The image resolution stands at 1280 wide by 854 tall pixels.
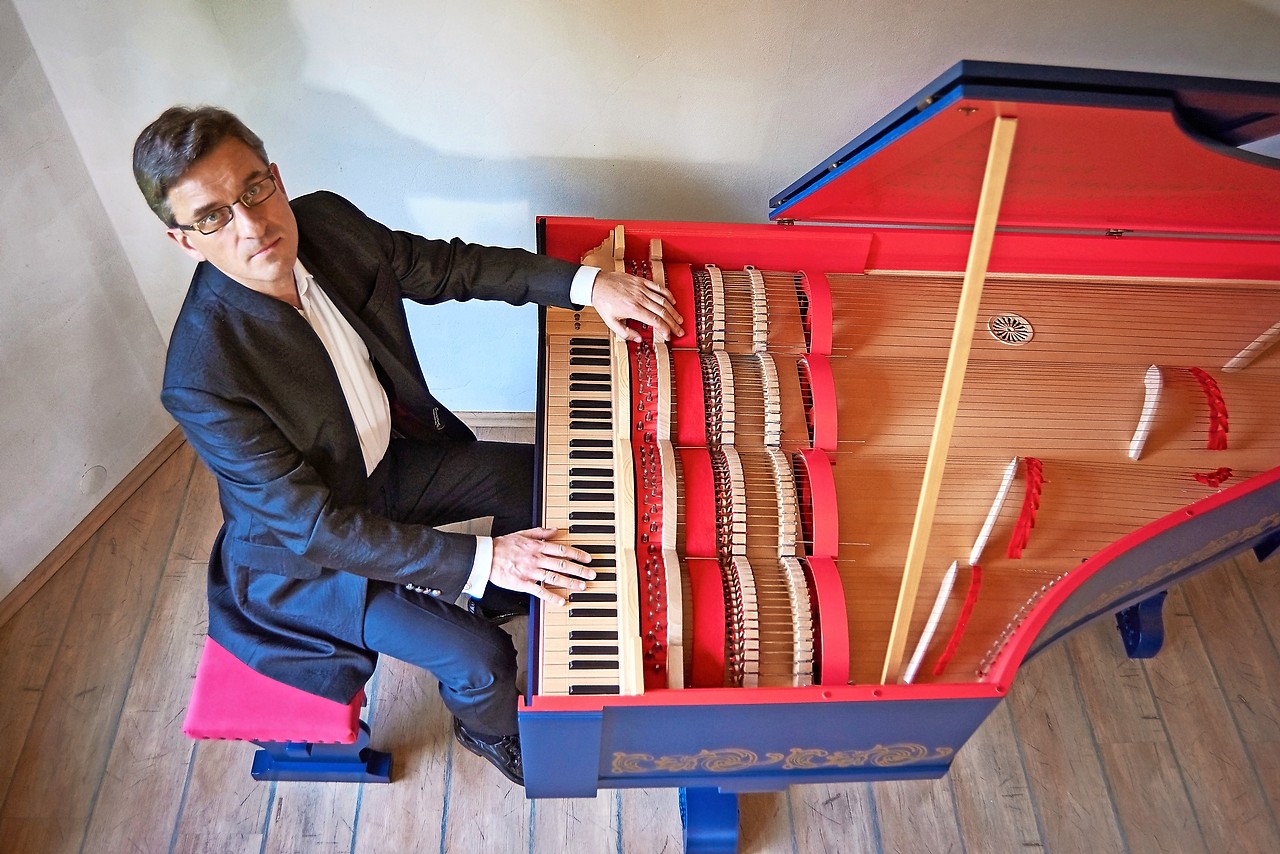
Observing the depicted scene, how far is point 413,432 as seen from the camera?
2256mm

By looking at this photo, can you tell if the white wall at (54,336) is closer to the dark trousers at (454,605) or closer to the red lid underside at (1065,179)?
the dark trousers at (454,605)

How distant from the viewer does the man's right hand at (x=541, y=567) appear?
5.61ft

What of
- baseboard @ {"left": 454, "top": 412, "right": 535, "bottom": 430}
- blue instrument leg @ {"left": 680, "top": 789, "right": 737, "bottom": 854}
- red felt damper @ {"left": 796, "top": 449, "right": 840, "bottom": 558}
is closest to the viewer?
red felt damper @ {"left": 796, "top": 449, "right": 840, "bottom": 558}

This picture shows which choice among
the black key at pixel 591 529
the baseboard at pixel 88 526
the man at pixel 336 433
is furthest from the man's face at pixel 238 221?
the baseboard at pixel 88 526

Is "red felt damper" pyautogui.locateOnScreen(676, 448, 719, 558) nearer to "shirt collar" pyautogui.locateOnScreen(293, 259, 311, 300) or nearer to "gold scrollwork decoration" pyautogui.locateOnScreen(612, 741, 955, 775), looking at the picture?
"gold scrollwork decoration" pyautogui.locateOnScreen(612, 741, 955, 775)

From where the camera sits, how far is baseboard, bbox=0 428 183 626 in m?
2.58

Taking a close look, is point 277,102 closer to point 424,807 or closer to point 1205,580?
point 424,807

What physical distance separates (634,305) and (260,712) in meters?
1.15

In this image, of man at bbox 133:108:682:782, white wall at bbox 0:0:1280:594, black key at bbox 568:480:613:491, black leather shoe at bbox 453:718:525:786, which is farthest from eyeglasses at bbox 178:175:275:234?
black leather shoe at bbox 453:718:525:786

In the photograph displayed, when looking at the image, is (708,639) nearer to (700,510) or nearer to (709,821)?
(700,510)

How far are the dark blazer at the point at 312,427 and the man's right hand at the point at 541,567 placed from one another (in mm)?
109

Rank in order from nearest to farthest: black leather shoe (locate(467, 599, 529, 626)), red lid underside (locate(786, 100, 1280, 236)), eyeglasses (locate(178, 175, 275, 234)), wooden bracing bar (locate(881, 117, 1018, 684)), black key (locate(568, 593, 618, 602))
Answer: wooden bracing bar (locate(881, 117, 1018, 684)), red lid underside (locate(786, 100, 1280, 236)), eyeglasses (locate(178, 175, 275, 234)), black key (locate(568, 593, 618, 602)), black leather shoe (locate(467, 599, 529, 626))

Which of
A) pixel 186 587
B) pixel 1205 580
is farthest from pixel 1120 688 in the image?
pixel 186 587

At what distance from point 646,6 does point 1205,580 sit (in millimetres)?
2371
